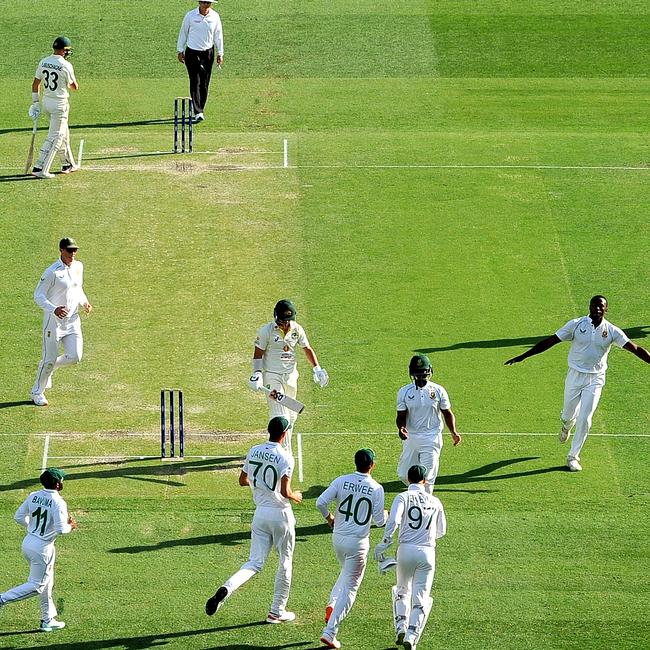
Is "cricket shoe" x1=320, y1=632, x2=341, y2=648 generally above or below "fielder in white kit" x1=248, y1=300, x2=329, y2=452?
below

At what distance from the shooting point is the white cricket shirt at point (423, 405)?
17266 millimetres

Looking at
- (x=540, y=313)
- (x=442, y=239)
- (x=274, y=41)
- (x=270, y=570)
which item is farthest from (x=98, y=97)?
(x=270, y=570)

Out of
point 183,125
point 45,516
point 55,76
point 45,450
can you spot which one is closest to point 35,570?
point 45,516

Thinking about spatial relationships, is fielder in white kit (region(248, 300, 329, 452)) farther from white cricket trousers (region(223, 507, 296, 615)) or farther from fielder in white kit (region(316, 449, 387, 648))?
fielder in white kit (region(316, 449, 387, 648))

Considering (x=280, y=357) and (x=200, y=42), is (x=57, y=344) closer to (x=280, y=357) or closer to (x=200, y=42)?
(x=280, y=357)

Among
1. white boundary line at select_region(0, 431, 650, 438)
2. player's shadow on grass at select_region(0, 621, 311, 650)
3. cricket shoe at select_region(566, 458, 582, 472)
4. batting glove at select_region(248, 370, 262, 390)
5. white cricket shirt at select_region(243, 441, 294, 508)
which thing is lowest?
player's shadow on grass at select_region(0, 621, 311, 650)

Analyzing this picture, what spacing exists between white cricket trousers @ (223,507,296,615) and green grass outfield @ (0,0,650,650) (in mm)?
477

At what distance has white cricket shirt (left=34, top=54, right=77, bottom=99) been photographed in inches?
1064

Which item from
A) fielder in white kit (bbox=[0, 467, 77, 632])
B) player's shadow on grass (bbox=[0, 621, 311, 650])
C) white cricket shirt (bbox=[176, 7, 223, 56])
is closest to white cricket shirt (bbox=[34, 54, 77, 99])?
white cricket shirt (bbox=[176, 7, 223, 56])

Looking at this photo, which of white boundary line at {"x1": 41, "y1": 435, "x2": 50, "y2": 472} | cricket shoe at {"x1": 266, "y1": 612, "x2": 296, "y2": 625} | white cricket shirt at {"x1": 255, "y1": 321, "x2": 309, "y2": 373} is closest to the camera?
cricket shoe at {"x1": 266, "y1": 612, "x2": 296, "y2": 625}

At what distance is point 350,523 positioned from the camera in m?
15.1

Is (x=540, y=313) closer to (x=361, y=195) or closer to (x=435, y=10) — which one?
(x=361, y=195)

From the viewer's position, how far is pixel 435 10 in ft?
124

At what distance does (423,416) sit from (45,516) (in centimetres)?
469
